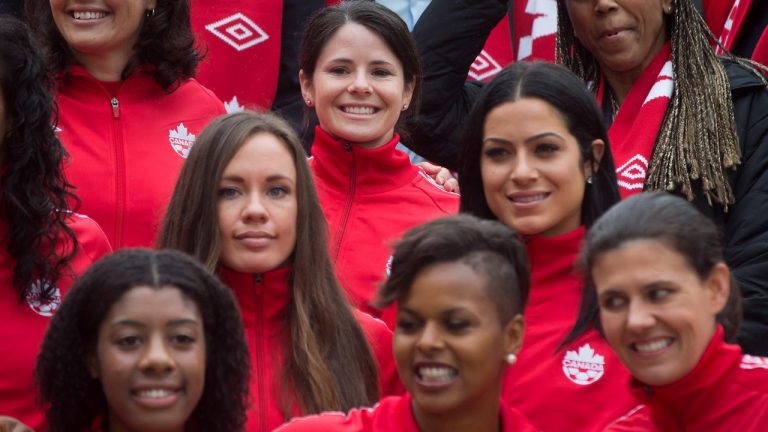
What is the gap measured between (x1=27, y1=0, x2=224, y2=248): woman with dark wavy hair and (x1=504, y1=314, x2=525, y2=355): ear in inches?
60.5

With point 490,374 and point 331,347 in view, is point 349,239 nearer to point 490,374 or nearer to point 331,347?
point 331,347

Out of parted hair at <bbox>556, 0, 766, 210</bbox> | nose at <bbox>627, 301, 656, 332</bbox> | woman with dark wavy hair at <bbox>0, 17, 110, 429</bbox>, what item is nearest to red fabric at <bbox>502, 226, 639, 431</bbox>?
nose at <bbox>627, 301, 656, 332</bbox>

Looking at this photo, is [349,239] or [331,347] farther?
[349,239]

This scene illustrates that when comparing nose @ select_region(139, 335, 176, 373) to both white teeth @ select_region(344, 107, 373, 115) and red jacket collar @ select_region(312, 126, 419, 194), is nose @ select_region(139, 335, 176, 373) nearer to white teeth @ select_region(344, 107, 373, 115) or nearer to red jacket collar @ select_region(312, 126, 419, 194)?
red jacket collar @ select_region(312, 126, 419, 194)

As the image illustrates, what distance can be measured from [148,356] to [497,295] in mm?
936

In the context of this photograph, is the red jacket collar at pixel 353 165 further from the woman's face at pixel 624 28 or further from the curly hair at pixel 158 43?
the woman's face at pixel 624 28

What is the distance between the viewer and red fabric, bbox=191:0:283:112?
270 inches

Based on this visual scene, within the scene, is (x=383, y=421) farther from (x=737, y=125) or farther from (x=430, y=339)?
(x=737, y=125)

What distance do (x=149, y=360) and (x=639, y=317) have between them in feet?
4.13

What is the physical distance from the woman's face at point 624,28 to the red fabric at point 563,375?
49.4 inches

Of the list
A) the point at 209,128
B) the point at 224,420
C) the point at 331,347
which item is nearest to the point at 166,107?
the point at 209,128

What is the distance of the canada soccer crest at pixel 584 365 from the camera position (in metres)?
4.99

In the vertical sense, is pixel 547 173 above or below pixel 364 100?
below

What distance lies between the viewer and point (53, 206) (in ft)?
16.9
